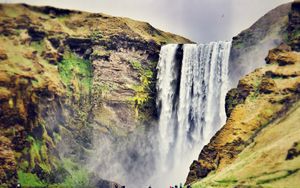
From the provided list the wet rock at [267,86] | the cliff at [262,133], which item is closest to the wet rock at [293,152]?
the cliff at [262,133]

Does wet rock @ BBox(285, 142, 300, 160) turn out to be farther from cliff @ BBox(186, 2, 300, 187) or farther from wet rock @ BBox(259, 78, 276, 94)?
wet rock @ BBox(259, 78, 276, 94)

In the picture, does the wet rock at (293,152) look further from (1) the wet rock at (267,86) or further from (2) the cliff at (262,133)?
(1) the wet rock at (267,86)

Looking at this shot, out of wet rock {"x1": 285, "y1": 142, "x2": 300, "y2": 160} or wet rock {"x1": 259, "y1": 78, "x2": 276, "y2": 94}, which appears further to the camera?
wet rock {"x1": 259, "y1": 78, "x2": 276, "y2": 94}

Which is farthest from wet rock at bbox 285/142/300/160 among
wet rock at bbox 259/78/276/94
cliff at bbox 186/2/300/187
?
wet rock at bbox 259/78/276/94

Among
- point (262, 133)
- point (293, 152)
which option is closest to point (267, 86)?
point (262, 133)

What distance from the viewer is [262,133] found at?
16062cm

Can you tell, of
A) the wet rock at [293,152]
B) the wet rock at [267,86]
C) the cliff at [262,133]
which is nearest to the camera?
the wet rock at [293,152]

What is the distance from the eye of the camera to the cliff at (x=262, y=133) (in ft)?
463

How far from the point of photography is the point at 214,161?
167375 mm

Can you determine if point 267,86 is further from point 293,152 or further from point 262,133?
point 293,152

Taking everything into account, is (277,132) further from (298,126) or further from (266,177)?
(266,177)

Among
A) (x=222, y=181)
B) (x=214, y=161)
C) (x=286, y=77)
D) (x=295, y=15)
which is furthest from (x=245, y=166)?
(x=295, y=15)

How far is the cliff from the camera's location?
141m

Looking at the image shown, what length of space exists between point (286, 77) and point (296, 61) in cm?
536
